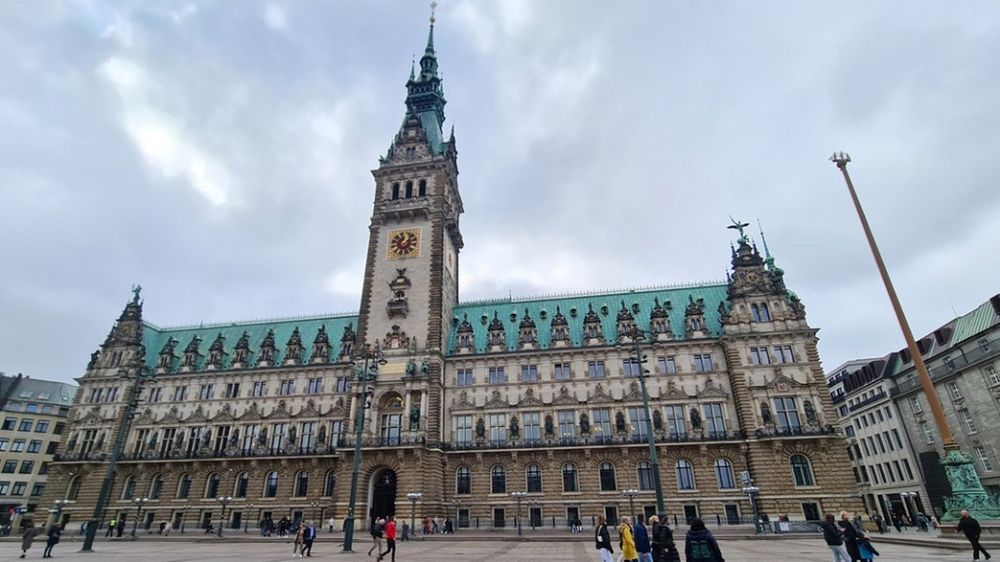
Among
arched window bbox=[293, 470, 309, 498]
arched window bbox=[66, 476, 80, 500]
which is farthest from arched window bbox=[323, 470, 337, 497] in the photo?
arched window bbox=[66, 476, 80, 500]

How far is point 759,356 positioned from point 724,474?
452 inches

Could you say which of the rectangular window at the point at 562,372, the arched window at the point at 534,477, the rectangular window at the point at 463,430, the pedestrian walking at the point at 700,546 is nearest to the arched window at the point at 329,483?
the rectangular window at the point at 463,430

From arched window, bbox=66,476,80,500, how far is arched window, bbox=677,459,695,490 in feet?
206

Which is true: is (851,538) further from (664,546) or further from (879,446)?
(879,446)

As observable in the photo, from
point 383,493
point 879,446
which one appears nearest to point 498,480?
point 383,493

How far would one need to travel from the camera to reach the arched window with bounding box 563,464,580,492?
47.0m

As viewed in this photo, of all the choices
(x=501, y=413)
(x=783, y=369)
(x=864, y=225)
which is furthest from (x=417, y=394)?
(x=864, y=225)

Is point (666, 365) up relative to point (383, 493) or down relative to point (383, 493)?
up

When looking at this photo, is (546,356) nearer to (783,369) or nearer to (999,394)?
(783,369)

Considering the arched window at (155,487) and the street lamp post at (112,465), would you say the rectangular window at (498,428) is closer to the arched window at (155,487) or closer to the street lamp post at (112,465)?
the street lamp post at (112,465)

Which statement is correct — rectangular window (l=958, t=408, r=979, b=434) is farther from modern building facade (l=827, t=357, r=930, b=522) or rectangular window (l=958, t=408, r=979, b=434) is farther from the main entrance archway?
the main entrance archway

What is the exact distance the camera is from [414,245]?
5869 centimetres

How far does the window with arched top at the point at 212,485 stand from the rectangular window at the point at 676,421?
46625 mm

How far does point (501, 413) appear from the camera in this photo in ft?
168
